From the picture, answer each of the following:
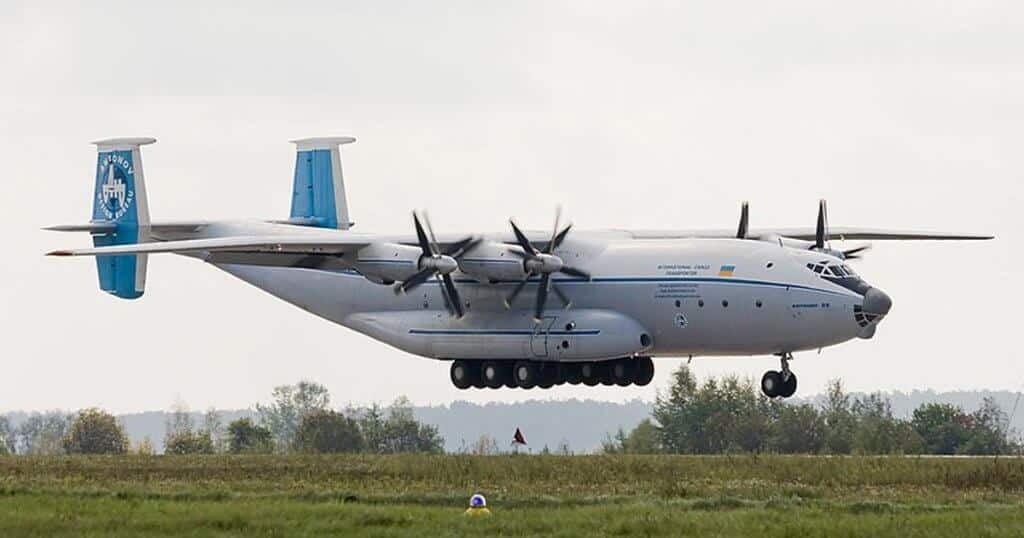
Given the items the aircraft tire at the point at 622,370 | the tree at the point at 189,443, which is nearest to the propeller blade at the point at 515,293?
the aircraft tire at the point at 622,370

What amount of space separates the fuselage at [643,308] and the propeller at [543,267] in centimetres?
22

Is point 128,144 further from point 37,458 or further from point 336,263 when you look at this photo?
point 37,458

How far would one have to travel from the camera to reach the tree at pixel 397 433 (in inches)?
2016

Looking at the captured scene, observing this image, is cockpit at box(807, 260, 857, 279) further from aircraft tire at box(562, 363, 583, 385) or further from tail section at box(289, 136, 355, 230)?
tail section at box(289, 136, 355, 230)

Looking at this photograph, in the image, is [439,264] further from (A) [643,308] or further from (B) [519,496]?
(B) [519,496]

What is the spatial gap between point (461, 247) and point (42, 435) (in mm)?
21734

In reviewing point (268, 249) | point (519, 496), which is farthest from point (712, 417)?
point (519, 496)

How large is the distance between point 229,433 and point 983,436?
20279 millimetres

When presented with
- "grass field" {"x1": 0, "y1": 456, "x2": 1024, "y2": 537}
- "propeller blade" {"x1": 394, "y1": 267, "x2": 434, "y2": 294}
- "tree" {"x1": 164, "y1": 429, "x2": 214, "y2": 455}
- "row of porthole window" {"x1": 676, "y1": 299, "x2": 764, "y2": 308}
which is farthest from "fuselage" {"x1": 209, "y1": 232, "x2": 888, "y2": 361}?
"grass field" {"x1": 0, "y1": 456, "x2": 1024, "y2": 537}

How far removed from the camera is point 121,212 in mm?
53031

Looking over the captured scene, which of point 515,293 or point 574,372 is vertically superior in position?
point 515,293

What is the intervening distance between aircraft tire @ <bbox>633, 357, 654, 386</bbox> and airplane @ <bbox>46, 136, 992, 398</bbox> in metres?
0.05

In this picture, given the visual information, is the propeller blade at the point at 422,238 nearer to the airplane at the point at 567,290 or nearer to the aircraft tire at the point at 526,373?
the airplane at the point at 567,290

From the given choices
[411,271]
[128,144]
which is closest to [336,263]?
[411,271]
